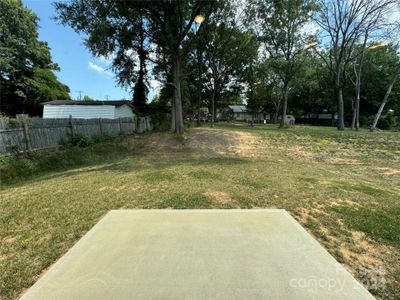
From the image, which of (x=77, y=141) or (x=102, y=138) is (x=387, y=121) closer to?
(x=102, y=138)

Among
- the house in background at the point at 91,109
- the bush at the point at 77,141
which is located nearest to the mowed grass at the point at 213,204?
the bush at the point at 77,141

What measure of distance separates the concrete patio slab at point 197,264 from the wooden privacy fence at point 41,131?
653 cm

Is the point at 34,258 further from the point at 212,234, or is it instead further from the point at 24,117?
the point at 24,117

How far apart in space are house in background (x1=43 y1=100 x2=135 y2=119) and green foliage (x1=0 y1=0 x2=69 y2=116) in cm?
478

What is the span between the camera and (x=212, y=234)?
9.35 ft

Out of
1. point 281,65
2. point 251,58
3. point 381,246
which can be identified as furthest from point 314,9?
point 381,246

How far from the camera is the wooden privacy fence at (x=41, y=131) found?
782 cm

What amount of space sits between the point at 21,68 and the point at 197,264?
92.5 feet

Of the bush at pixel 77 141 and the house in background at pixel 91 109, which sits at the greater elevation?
the house in background at pixel 91 109

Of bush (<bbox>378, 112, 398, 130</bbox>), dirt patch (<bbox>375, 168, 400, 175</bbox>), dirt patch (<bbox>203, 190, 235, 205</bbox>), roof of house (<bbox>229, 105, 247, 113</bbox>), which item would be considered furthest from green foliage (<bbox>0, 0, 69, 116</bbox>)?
roof of house (<bbox>229, 105, 247, 113</bbox>)

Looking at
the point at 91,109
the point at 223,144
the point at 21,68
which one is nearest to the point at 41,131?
the point at 223,144

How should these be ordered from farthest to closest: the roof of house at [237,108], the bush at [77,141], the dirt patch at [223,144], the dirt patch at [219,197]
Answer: the roof of house at [237,108] < the dirt patch at [223,144] < the bush at [77,141] < the dirt patch at [219,197]

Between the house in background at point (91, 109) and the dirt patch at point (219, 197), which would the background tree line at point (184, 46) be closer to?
the house in background at point (91, 109)

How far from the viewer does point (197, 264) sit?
2.25 m
